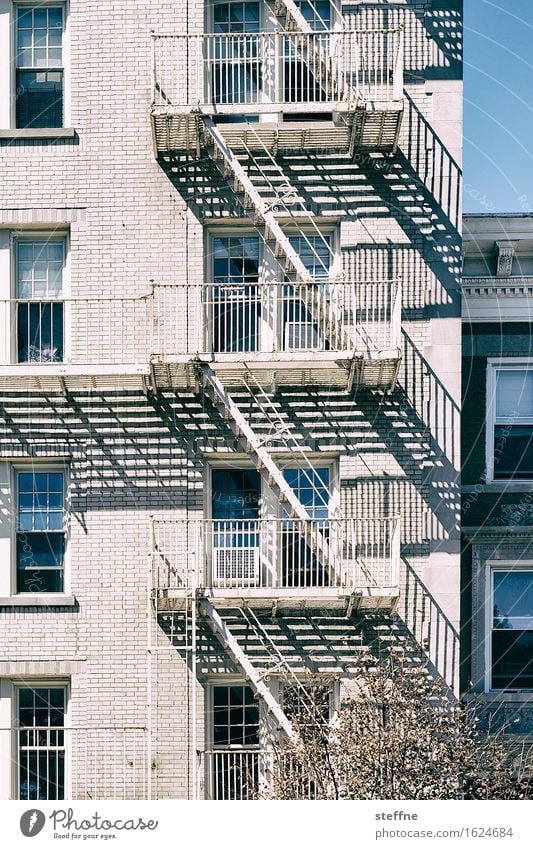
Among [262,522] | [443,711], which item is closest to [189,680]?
[262,522]

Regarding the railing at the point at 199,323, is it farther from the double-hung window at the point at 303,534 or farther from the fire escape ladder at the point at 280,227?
the double-hung window at the point at 303,534

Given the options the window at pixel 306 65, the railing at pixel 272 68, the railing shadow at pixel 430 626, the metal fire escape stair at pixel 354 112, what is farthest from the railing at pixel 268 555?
the window at pixel 306 65

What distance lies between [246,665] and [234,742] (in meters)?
1.26

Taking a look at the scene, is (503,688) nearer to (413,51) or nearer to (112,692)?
(112,692)

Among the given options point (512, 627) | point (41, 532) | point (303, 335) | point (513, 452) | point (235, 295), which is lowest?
point (512, 627)

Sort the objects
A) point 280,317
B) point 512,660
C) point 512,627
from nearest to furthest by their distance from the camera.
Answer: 1. point 280,317
2. point 512,660
3. point 512,627

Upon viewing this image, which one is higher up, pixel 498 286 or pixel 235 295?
pixel 498 286

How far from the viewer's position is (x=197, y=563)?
13969 mm

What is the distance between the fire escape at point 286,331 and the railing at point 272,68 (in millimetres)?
20

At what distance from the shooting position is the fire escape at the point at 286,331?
44.6ft

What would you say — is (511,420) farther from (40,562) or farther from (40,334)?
(40,562)
